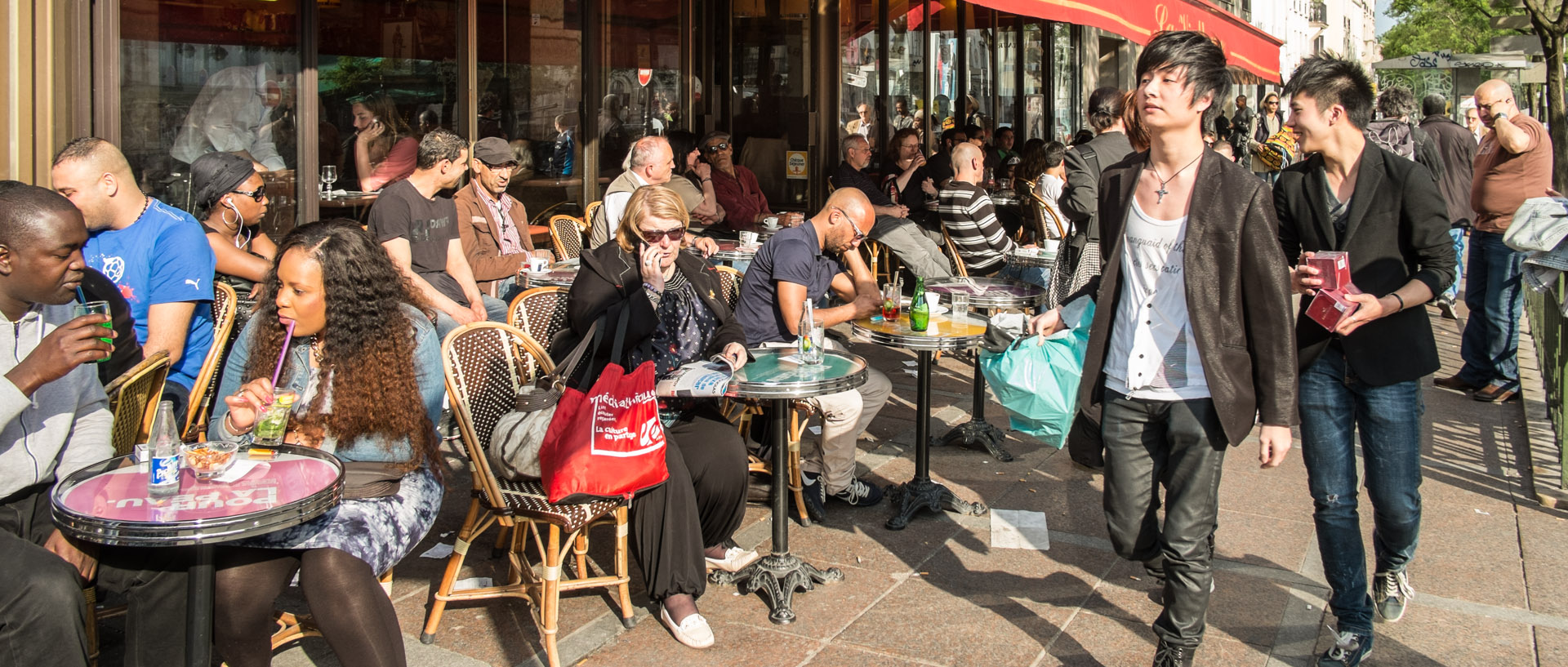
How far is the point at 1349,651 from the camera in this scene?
333cm

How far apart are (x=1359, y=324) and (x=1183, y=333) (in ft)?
1.80

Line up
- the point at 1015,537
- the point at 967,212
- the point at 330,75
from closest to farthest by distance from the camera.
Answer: the point at 1015,537
the point at 330,75
the point at 967,212

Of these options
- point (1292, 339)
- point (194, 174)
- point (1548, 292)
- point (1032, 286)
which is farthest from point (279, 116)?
point (1548, 292)

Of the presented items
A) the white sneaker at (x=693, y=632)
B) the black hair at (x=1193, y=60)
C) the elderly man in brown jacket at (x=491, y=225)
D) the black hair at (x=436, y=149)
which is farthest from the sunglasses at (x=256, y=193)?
the black hair at (x=1193, y=60)

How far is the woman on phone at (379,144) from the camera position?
6.87 m

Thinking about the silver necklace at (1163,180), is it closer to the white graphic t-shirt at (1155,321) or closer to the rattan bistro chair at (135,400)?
the white graphic t-shirt at (1155,321)

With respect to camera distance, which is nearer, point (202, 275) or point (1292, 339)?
point (1292, 339)

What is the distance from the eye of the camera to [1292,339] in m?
2.92

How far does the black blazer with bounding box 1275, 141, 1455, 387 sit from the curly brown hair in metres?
2.42

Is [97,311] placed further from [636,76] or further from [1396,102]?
[1396,102]

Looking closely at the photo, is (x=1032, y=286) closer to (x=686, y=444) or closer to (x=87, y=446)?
(x=686, y=444)

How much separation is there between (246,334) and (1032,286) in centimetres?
398

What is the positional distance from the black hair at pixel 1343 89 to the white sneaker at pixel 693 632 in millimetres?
2280

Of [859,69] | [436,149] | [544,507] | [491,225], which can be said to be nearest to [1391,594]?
[544,507]
